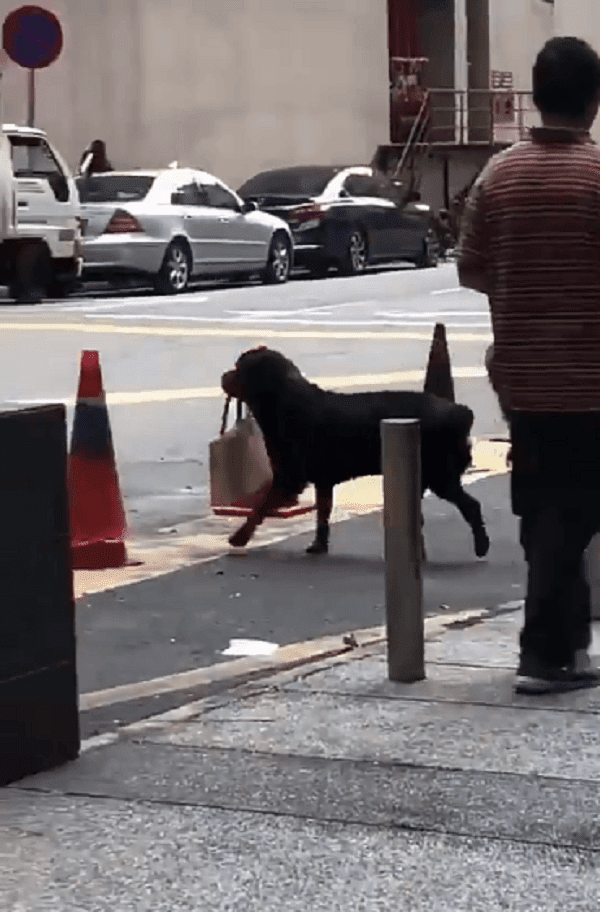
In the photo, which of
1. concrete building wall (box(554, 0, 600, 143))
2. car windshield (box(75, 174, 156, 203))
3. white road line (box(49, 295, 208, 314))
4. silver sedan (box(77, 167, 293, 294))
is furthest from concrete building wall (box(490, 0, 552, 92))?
concrete building wall (box(554, 0, 600, 143))

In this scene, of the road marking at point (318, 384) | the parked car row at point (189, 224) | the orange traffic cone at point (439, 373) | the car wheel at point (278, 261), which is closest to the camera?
the orange traffic cone at point (439, 373)

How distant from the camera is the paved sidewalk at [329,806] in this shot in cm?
483

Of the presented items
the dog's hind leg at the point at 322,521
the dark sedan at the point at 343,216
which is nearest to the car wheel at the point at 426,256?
the dark sedan at the point at 343,216

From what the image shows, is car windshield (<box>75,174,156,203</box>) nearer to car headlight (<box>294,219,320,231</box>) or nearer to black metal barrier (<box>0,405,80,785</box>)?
car headlight (<box>294,219,320,231</box>)

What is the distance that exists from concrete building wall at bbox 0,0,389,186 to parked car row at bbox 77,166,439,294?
4604 millimetres

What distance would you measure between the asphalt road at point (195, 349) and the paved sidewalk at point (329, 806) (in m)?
3.66

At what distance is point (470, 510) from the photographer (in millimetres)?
9367

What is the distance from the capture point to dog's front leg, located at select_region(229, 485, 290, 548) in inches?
369

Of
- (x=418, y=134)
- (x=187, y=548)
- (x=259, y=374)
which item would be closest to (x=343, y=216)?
(x=418, y=134)

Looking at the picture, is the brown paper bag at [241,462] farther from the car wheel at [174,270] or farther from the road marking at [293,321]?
the car wheel at [174,270]

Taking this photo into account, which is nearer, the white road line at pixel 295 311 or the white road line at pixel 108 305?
the white road line at pixel 295 311

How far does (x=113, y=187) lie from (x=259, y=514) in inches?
724

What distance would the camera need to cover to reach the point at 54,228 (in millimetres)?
24188

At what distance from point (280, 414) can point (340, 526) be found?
44.3 inches
